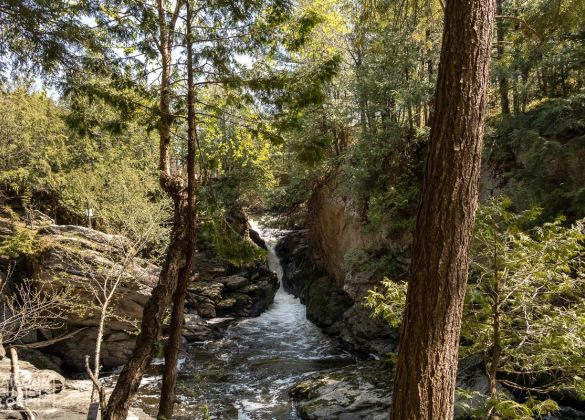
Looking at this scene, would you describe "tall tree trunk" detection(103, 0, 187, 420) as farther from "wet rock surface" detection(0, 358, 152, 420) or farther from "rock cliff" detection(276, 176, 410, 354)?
"rock cliff" detection(276, 176, 410, 354)

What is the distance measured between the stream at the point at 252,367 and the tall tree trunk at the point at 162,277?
4644 mm

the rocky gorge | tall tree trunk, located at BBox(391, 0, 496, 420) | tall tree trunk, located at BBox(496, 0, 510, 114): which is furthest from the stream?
tall tree trunk, located at BBox(496, 0, 510, 114)

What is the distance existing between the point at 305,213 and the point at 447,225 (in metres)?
19.2

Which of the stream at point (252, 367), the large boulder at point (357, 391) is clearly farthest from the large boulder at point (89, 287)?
the large boulder at point (357, 391)

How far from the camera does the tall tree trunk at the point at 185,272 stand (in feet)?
19.7

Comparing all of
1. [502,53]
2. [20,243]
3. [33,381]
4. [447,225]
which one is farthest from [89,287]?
[502,53]

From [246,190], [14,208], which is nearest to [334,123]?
[246,190]

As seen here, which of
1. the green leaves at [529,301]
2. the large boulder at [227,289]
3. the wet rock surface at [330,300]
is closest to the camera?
the green leaves at [529,301]

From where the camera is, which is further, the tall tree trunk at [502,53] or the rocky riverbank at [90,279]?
the rocky riverbank at [90,279]

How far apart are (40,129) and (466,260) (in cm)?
2165

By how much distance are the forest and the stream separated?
103 mm

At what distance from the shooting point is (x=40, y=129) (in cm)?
1930

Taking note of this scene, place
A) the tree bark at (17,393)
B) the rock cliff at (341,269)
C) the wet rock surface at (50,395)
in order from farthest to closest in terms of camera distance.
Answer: the rock cliff at (341,269), the wet rock surface at (50,395), the tree bark at (17,393)

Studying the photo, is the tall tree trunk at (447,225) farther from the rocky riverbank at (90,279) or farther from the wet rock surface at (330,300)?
the rocky riverbank at (90,279)
